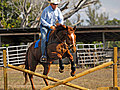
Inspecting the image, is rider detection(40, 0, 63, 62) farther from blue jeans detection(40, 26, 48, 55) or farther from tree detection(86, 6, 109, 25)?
tree detection(86, 6, 109, 25)

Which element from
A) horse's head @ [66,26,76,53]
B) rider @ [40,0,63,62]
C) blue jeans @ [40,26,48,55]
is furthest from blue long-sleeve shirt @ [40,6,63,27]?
horse's head @ [66,26,76,53]

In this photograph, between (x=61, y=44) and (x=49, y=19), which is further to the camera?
(x=49, y=19)

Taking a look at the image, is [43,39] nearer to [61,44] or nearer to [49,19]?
[49,19]

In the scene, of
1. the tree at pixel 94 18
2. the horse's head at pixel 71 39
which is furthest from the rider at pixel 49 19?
the tree at pixel 94 18

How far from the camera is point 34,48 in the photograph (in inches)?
285

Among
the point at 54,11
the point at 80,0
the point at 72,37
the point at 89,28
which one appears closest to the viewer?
the point at 72,37

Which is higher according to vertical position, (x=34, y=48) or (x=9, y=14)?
(x=9, y=14)

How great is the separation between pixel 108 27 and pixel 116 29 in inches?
44.7

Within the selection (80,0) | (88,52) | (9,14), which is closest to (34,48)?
(88,52)

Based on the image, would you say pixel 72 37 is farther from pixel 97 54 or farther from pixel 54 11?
pixel 97 54

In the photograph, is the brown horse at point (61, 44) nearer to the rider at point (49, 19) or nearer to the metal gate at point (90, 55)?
the rider at point (49, 19)

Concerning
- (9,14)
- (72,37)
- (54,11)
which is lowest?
(72,37)

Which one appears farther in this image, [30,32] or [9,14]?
[9,14]

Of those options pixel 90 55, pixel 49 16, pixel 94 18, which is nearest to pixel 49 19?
pixel 49 16
